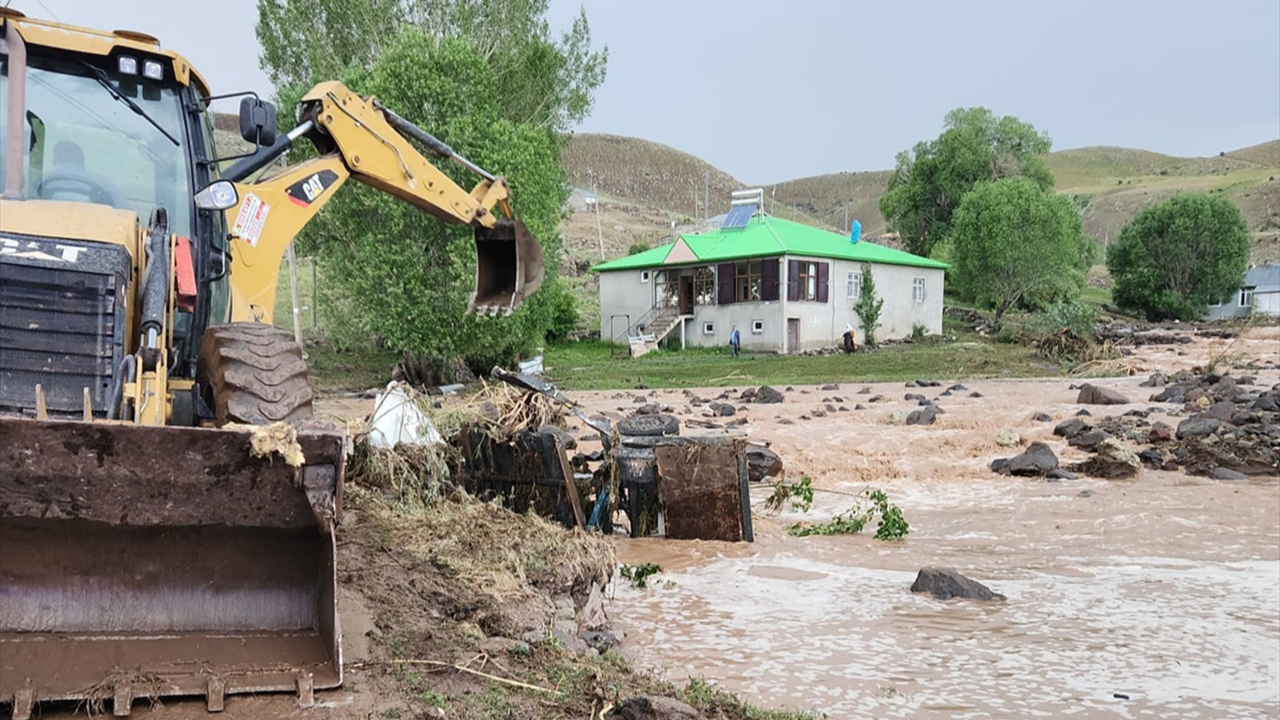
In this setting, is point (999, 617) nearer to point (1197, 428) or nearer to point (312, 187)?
point (312, 187)

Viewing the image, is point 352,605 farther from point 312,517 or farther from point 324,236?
point 324,236

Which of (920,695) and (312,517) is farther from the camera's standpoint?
(920,695)

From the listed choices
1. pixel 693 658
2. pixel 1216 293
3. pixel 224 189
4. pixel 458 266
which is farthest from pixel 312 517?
pixel 1216 293

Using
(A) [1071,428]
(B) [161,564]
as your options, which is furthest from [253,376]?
(A) [1071,428]

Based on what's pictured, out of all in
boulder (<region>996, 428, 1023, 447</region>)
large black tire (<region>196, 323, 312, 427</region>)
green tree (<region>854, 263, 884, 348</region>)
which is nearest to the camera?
large black tire (<region>196, 323, 312, 427</region>)

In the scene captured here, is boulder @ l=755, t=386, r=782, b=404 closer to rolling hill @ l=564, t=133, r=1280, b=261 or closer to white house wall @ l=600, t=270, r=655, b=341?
white house wall @ l=600, t=270, r=655, b=341

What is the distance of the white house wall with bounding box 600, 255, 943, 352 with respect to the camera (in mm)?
40125

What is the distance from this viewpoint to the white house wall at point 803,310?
40.1 meters

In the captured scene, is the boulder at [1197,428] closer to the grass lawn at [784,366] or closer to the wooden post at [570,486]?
the wooden post at [570,486]

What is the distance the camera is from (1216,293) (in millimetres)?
59125

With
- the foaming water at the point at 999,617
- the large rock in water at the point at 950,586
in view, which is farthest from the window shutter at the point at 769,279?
the large rock in water at the point at 950,586

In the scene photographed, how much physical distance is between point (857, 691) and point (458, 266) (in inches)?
759

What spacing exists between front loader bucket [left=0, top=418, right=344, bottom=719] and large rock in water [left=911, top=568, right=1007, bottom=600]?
562cm

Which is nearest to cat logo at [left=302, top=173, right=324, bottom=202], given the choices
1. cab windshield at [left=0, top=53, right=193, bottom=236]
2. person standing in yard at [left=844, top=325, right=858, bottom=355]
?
cab windshield at [left=0, top=53, right=193, bottom=236]
